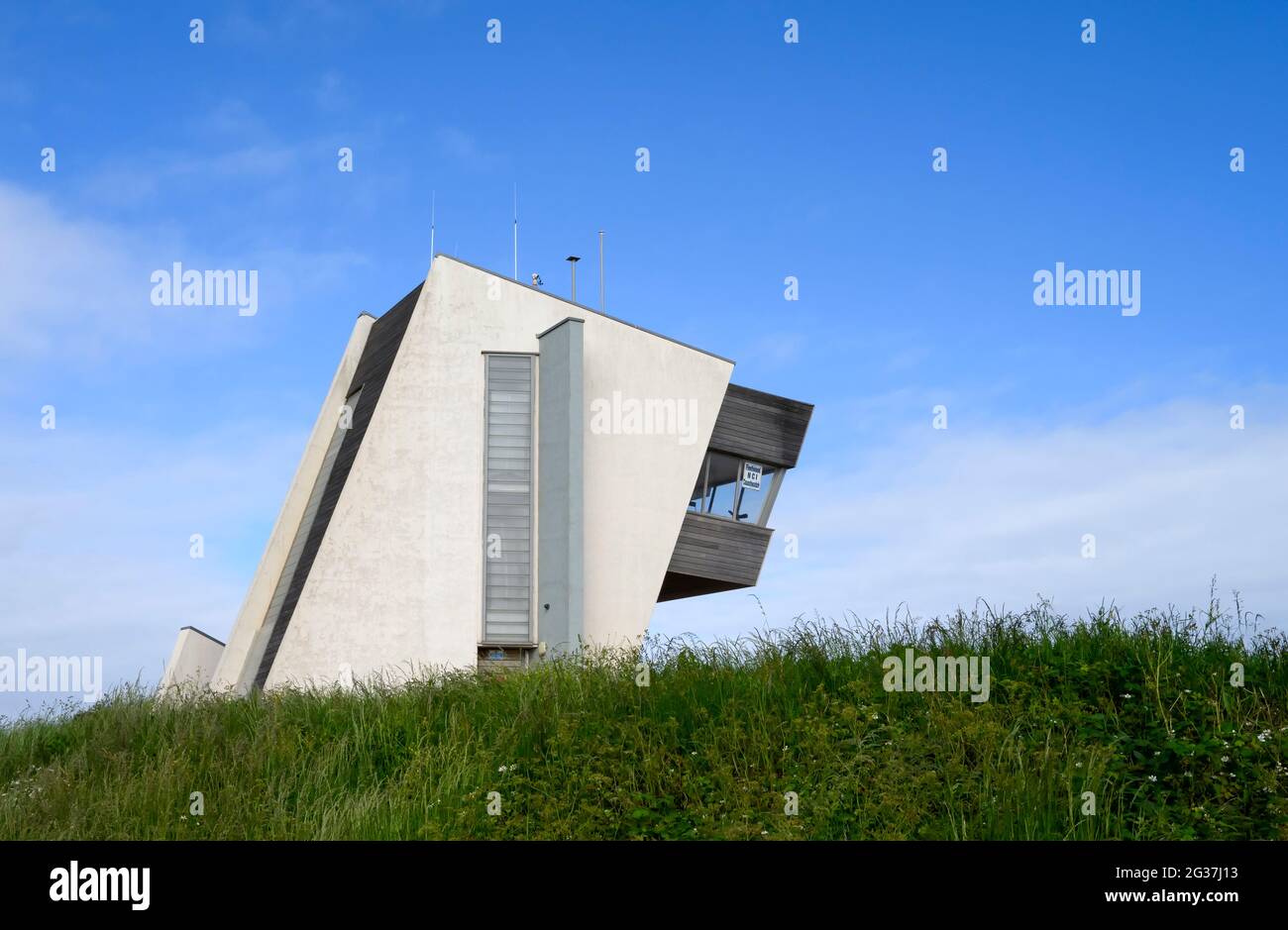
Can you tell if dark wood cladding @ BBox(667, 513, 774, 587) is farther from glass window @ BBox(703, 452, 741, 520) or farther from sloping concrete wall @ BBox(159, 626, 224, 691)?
sloping concrete wall @ BBox(159, 626, 224, 691)

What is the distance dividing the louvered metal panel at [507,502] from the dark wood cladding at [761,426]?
5.49m

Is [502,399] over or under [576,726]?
over

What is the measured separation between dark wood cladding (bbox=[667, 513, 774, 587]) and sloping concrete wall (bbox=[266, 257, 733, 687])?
3.98 feet

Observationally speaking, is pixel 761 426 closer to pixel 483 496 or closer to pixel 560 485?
pixel 560 485

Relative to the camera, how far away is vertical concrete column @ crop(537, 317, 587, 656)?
20578 millimetres

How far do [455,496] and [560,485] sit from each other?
2.03 metres

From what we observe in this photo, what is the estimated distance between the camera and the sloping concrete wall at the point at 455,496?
1973cm

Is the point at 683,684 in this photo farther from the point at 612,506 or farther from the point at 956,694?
the point at 612,506

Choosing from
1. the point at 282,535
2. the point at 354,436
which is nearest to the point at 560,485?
the point at 354,436

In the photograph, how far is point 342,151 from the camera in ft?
60.6

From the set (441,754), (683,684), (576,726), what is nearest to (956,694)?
(683,684)

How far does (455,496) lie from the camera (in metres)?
20.8

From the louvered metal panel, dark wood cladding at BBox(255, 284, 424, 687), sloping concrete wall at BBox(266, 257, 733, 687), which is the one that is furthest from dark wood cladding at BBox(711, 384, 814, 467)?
dark wood cladding at BBox(255, 284, 424, 687)
